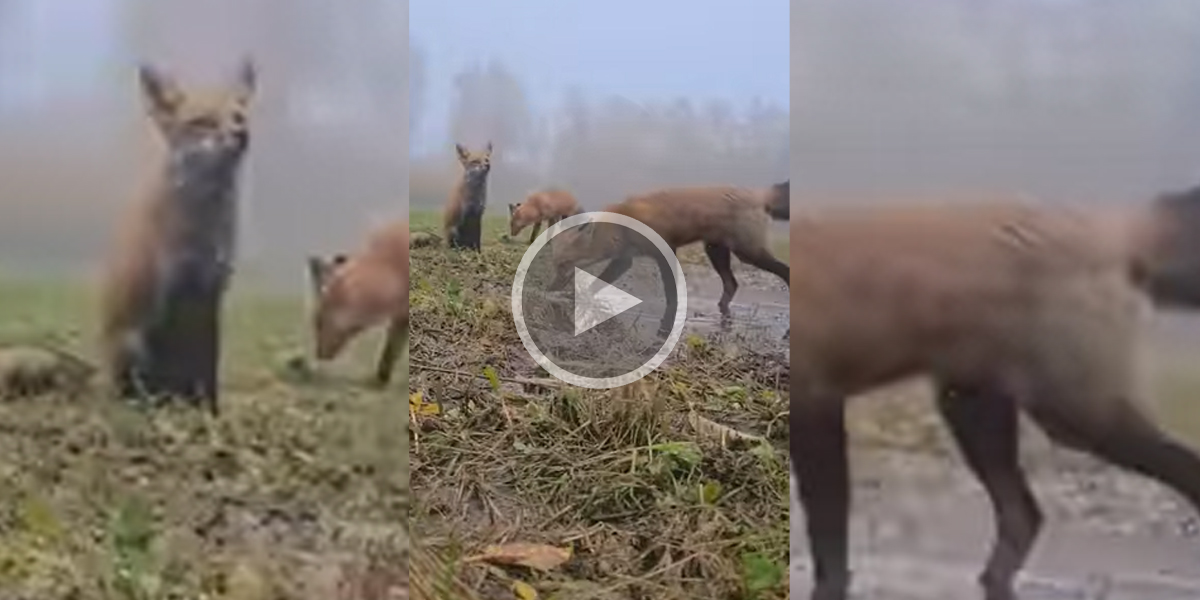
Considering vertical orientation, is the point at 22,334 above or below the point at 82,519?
above

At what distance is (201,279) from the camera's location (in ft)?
7.43

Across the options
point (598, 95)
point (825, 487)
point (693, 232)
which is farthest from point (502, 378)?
point (825, 487)

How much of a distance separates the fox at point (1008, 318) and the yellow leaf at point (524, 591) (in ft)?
2.59

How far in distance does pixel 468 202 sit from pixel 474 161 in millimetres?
105

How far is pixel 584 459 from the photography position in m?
2.37

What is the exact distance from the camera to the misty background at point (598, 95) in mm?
2072

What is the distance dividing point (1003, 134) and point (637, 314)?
865mm

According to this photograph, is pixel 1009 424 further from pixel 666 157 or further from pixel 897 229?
pixel 666 157

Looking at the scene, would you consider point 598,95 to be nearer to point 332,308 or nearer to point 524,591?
point 332,308

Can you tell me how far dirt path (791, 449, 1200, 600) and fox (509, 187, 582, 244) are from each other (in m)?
0.85

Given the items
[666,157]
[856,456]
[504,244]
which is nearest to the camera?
[856,456]

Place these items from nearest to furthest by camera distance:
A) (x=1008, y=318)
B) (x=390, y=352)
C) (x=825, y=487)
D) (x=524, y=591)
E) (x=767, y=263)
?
1. (x=1008, y=318)
2. (x=825, y=487)
3. (x=767, y=263)
4. (x=524, y=591)
5. (x=390, y=352)

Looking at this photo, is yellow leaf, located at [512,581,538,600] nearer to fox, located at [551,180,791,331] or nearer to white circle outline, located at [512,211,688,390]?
white circle outline, located at [512,211,688,390]

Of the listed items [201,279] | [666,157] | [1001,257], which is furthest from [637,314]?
[201,279]
